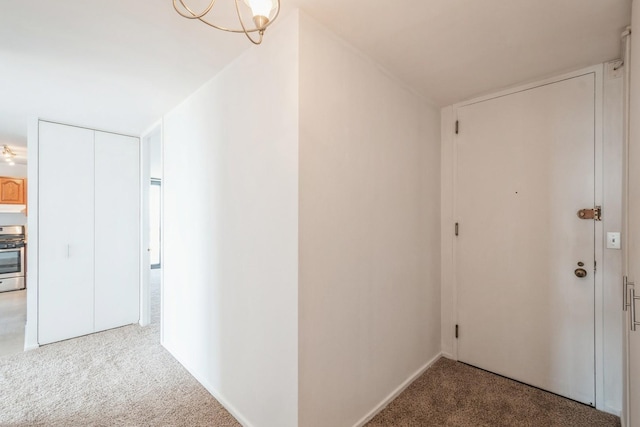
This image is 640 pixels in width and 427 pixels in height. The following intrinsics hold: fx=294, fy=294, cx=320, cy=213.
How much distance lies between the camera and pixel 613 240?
1.96m

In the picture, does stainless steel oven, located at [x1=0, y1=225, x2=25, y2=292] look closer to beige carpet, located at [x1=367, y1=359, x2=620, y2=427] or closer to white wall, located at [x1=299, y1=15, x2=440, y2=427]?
white wall, located at [x1=299, y1=15, x2=440, y2=427]

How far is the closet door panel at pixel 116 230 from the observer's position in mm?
3447

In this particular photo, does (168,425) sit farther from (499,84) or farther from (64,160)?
(499,84)

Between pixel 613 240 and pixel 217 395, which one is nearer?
pixel 613 240

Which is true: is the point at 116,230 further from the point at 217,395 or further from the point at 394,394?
the point at 394,394

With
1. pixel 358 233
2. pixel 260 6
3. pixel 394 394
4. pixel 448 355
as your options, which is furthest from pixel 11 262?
pixel 448 355

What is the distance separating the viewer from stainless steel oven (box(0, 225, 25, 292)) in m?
4.89

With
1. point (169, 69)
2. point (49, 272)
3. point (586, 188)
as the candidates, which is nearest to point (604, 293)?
point (586, 188)

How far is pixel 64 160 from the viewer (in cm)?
320

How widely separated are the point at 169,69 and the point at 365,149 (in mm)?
1511

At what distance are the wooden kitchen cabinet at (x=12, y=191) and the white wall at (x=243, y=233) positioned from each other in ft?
15.4

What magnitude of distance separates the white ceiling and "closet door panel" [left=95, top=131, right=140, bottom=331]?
3.27 ft

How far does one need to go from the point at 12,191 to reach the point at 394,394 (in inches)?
273

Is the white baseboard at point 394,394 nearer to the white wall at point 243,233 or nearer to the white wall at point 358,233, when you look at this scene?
the white wall at point 358,233
